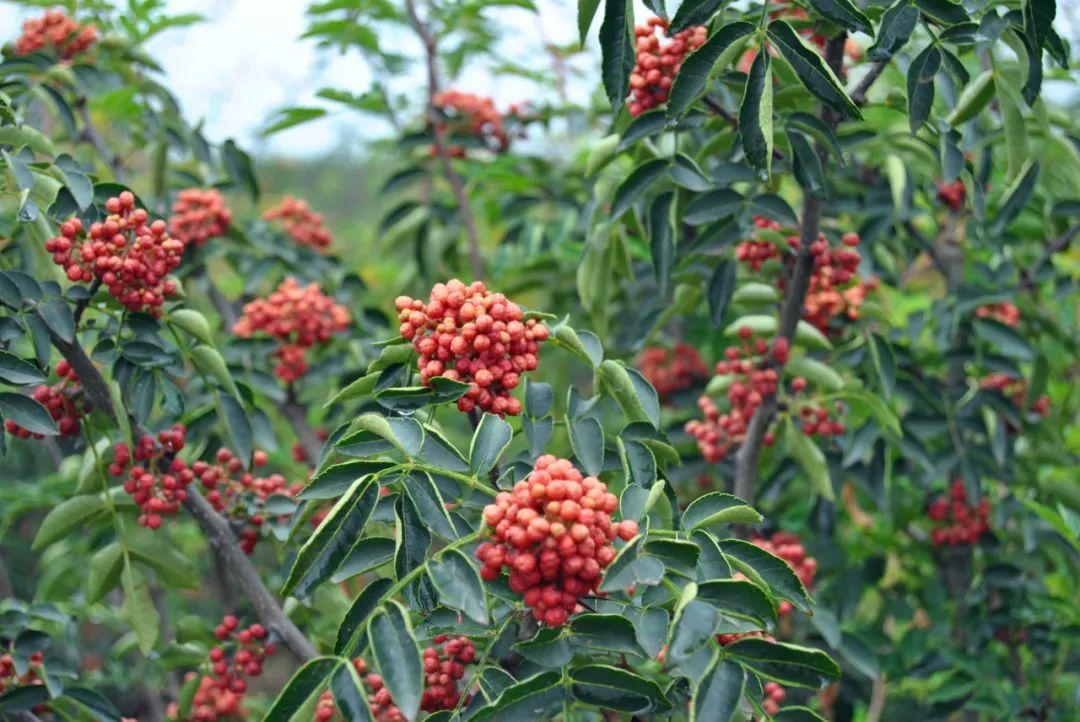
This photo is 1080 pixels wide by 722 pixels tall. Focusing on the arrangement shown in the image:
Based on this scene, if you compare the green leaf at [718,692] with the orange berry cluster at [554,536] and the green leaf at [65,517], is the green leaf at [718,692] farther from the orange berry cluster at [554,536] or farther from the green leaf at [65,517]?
the green leaf at [65,517]

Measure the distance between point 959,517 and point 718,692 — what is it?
2090 mm

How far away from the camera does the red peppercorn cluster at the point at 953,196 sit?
3.35 metres

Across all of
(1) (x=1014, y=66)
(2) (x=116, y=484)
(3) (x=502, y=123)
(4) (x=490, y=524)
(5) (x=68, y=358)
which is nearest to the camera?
(4) (x=490, y=524)

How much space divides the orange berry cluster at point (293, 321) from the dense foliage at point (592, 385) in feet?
0.06

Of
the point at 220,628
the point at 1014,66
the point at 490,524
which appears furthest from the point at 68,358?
the point at 1014,66

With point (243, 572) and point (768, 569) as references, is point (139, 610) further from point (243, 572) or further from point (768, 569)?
point (768, 569)

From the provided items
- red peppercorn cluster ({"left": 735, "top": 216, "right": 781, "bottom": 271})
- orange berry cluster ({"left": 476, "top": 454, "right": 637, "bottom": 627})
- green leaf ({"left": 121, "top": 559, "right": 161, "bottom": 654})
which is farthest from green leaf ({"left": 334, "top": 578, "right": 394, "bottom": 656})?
red peppercorn cluster ({"left": 735, "top": 216, "right": 781, "bottom": 271})

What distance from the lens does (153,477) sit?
223 centimetres

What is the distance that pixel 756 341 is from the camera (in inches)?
110

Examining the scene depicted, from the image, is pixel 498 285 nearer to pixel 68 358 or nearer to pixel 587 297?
pixel 587 297

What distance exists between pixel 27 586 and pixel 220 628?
351cm

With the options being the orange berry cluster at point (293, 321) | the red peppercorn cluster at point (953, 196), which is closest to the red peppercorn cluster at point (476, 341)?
the orange berry cluster at point (293, 321)

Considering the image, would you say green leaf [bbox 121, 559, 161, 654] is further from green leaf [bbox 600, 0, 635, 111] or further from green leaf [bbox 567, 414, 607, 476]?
green leaf [bbox 600, 0, 635, 111]

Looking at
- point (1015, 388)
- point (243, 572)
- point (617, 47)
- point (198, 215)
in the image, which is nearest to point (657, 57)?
point (617, 47)
